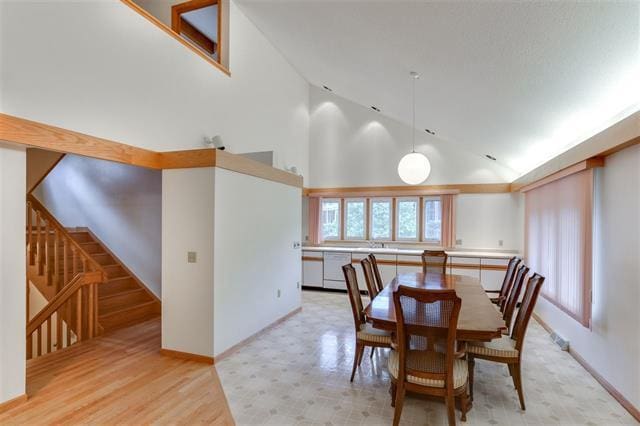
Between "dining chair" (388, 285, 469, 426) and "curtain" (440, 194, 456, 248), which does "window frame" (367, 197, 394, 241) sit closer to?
"curtain" (440, 194, 456, 248)

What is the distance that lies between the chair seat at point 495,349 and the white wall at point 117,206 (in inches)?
183

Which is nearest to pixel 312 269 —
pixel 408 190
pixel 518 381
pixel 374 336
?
pixel 408 190

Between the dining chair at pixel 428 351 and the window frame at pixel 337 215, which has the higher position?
the window frame at pixel 337 215

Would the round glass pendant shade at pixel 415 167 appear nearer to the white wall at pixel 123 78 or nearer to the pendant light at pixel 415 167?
the pendant light at pixel 415 167

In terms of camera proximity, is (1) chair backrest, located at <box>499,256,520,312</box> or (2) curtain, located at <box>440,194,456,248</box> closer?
(1) chair backrest, located at <box>499,256,520,312</box>

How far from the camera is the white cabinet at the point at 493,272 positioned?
5.88 m

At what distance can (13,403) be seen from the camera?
2561 mm

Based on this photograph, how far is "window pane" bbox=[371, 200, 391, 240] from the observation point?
721 cm

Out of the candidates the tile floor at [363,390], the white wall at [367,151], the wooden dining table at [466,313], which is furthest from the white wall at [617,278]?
the white wall at [367,151]

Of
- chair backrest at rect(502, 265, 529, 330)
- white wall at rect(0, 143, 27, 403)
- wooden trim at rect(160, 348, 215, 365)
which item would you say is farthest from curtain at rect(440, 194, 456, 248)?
white wall at rect(0, 143, 27, 403)

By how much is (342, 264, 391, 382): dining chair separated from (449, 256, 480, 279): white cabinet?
350 cm

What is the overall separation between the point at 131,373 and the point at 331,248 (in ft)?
14.3

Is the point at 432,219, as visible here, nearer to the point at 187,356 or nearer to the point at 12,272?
the point at 187,356

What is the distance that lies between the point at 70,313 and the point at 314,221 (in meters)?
4.62
